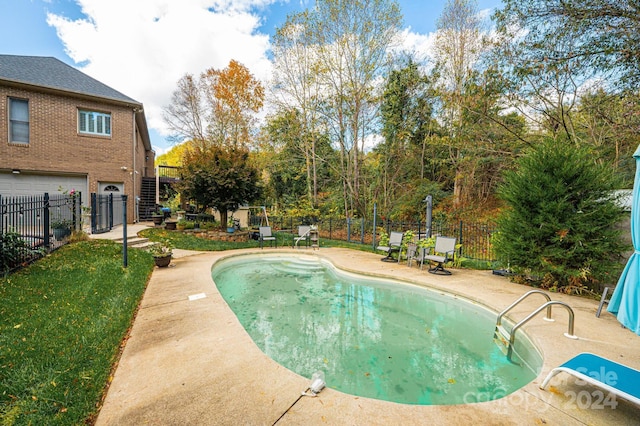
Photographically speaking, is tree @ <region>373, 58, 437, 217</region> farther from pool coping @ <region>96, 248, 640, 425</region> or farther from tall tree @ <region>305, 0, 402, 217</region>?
pool coping @ <region>96, 248, 640, 425</region>

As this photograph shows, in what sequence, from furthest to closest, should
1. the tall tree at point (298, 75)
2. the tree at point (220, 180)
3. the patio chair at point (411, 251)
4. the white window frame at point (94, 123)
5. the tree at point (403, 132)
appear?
the tree at point (403, 132)
the tall tree at point (298, 75)
the white window frame at point (94, 123)
the tree at point (220, 180)
the patio chair at point (411, 251)

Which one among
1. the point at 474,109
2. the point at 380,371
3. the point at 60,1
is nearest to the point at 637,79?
the point at 474,109

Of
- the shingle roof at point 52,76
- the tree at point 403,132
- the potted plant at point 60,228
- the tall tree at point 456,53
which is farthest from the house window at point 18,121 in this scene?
the tall tree at point 456,53

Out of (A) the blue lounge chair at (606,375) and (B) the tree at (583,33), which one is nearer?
(A) the blue lounge chair at (606,375)

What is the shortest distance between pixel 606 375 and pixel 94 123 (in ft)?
53.8

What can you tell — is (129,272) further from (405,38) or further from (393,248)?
(405,38)

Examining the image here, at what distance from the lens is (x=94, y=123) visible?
1169 centimetres

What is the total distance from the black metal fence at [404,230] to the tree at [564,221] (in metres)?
1.40

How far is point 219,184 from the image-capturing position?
34.4 feet

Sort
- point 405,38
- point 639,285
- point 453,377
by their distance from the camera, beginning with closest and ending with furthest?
point 639,285 → point 453,377 → point 405,38

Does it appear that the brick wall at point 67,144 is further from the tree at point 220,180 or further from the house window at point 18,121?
the tree at point 220,180

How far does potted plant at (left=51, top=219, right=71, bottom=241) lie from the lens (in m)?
7.55

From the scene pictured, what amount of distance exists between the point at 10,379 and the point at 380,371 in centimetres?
355

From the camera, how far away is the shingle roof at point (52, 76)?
1037cm
